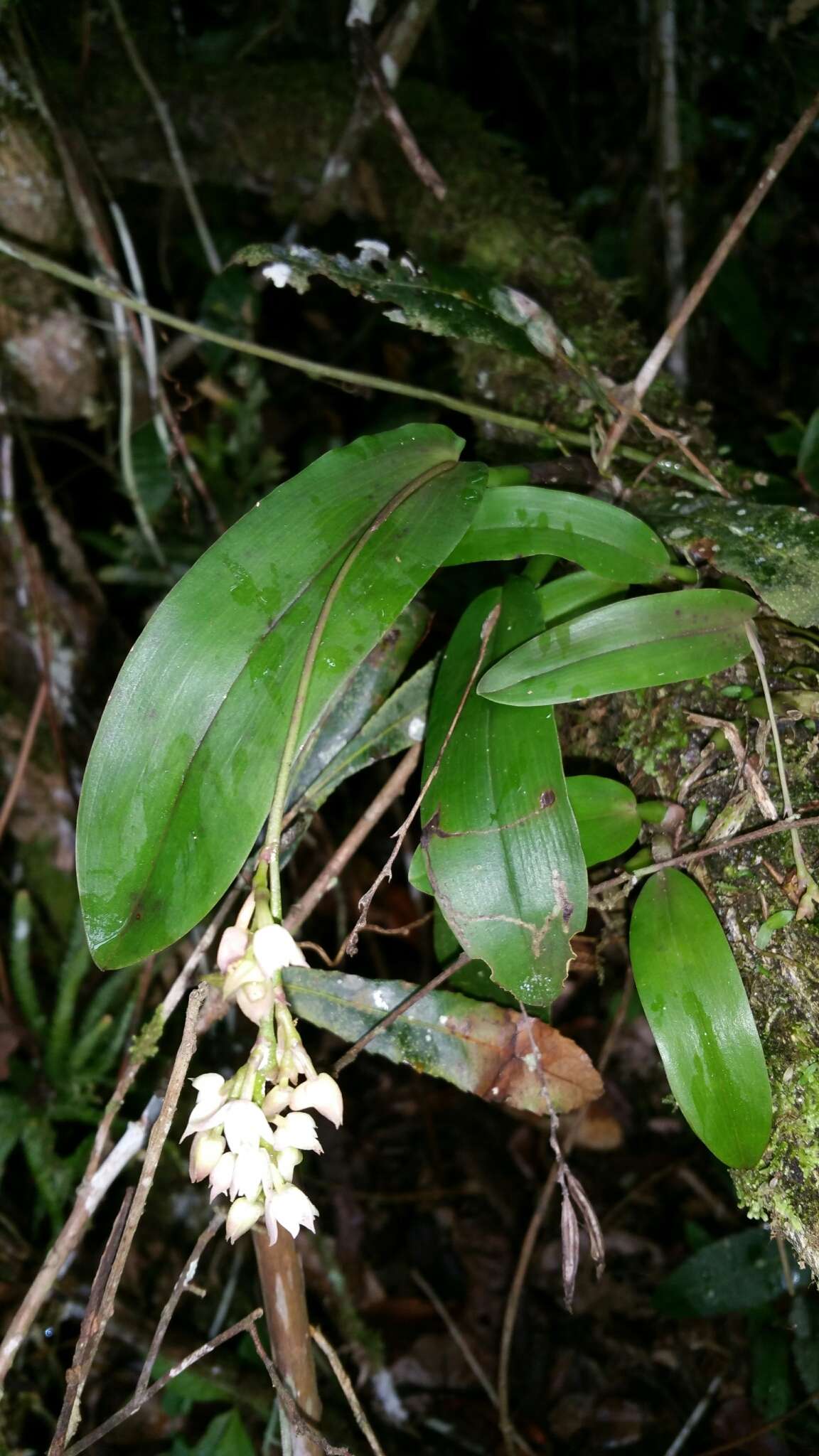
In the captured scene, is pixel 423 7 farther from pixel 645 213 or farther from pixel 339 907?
pixel 339 907

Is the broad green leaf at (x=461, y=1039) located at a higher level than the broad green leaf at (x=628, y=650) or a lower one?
lower

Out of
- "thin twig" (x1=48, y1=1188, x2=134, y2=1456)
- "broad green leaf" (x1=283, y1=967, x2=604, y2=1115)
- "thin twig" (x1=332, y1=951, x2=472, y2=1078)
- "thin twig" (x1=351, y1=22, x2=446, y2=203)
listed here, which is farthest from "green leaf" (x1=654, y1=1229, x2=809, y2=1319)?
"thin twig" (x1=351, y1=22, x2=446, y2=203)

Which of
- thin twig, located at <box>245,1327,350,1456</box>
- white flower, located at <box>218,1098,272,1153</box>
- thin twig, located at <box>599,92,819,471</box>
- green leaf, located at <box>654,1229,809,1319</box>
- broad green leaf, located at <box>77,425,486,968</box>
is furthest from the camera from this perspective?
green leaf, located at <box>654,1229,809,1319</box>

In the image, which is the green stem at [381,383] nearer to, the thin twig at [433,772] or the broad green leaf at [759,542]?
the broad green leaf at [759,542]

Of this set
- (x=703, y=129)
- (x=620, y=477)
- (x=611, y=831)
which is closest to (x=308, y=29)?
(x=703, y=129)

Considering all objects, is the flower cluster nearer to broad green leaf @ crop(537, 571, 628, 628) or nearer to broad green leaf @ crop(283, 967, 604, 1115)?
broad green leaf @ crop(283, 967, 604, 1115)

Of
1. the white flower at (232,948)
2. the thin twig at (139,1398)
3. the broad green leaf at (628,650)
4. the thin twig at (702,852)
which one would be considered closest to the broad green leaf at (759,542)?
the broad green leaf at (628,650)

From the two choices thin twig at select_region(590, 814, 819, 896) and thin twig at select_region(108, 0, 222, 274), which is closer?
thin twig at select_region(590, 814, 819, 896)

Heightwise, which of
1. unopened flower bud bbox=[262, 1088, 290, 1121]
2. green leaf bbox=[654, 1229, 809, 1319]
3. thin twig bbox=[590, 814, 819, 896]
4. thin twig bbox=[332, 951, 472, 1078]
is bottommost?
green leaf bbox=[654, 1229, 809, 1319]
